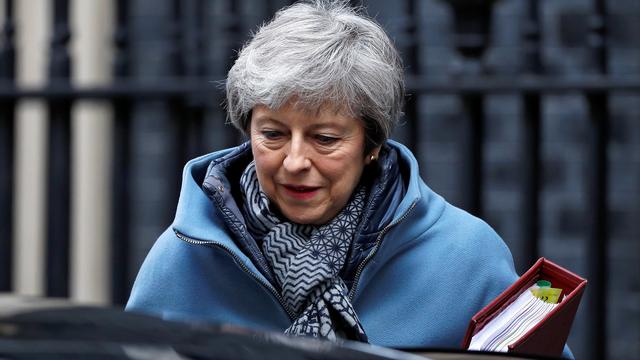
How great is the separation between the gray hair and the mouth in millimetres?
160

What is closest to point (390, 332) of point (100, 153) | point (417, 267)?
point (417, 267)

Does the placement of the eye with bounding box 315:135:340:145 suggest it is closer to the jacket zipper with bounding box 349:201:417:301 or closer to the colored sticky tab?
the jacket zipper with bounding box 349:201:417:301

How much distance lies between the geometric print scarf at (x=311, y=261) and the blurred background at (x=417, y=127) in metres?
1.34

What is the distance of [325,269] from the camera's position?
2.81 m

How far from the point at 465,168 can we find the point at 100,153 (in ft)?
6.01

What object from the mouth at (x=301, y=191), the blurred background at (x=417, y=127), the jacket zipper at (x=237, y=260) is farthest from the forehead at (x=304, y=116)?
the blurred background at (x=417, y=127)

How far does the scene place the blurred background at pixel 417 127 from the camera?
421 cm

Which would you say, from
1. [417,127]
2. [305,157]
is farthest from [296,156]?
[417,127]

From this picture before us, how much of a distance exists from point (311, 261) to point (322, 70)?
0.36 metres

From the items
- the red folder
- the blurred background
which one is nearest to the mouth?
the red folder

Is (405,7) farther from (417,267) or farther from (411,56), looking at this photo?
(417,267)

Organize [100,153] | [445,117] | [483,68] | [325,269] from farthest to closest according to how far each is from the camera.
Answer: [100,153]
[445,117]
[483,68]
[325,269]

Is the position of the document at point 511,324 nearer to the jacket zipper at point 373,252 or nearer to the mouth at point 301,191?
the jacket zipper at point 373,252

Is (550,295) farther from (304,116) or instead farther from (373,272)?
(304,116)
